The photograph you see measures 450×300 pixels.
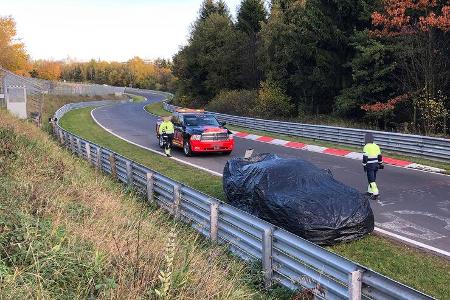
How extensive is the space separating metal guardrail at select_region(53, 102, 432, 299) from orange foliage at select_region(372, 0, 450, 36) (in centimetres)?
1913

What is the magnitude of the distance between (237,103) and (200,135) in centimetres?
2458

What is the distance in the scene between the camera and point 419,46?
25625 mm

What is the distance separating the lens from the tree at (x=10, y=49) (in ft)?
227

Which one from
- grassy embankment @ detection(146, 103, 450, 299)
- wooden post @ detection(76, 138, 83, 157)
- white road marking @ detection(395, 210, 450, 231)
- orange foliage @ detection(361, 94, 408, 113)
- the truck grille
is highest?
orange foliage @ detection(361, 94, 408, 113)

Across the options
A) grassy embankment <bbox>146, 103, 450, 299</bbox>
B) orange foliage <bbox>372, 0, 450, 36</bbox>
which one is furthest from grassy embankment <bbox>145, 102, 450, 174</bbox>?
orange foliage <bbox>372, 0, 450, 36</bbox>

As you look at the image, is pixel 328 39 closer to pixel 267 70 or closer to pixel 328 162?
pixel 267 70

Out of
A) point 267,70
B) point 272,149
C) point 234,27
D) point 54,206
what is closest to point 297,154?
point 272,149

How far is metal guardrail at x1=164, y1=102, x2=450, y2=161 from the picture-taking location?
680 inches

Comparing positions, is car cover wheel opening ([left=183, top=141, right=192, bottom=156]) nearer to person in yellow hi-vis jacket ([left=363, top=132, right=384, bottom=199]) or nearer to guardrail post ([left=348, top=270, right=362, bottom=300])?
person in yellow hi-vis jacket ([left=363, top=132, right=384, bottom=199])

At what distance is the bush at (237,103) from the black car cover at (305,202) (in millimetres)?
30449

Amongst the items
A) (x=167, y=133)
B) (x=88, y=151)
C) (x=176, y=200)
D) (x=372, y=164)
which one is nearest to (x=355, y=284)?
(x=176, y=200)

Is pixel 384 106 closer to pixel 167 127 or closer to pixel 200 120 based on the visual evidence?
pixel 200 120

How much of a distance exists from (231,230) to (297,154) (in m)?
12.4

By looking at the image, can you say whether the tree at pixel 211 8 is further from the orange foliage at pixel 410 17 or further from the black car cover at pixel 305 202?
the black car cover at pixel 305 202
